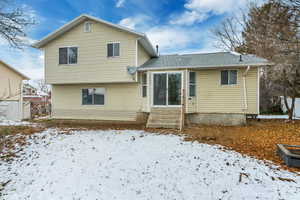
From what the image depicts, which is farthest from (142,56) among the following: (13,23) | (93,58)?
(13,23)

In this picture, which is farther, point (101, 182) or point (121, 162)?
point (121, 162)

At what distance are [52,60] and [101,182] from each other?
969 centimetres

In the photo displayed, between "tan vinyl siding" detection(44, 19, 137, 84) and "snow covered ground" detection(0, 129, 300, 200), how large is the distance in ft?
16.9

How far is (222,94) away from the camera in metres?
9.93

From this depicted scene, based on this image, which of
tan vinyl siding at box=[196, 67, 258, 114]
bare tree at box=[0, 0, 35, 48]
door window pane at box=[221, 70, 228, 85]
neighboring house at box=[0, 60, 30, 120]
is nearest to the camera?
bare tree at box=[0, 0, 35, 48]

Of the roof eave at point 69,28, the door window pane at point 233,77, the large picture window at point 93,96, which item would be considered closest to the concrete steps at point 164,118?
the door window pane at point 233,77

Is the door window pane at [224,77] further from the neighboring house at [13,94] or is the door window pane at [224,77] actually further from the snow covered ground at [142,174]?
the neighboring house at [13,94]

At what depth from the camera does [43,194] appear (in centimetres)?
399

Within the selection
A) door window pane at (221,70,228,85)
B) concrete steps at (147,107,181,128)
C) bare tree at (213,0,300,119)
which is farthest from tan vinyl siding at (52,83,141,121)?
bare tree at (213,0,300,119)

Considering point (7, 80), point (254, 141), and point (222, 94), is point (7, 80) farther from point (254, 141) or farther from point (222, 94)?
point (254, 141)

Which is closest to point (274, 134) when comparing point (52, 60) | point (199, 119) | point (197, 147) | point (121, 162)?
point (199, 119)

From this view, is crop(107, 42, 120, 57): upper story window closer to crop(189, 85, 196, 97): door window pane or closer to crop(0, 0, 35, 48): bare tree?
crop(0, 0, 35, 48): bare tree

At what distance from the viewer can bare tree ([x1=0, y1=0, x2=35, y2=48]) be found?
6164mm

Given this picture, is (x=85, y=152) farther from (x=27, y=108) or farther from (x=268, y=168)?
(x=27, y=108)
